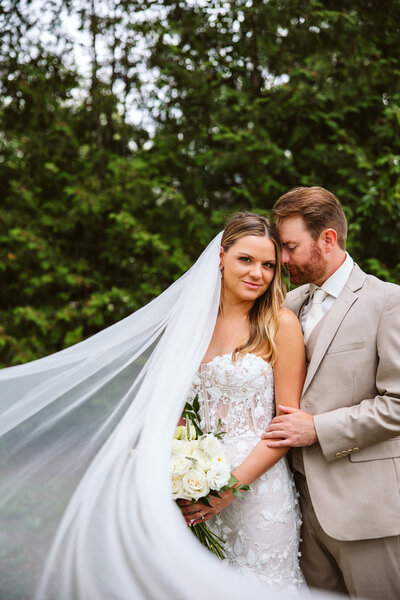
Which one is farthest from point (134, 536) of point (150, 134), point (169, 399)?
point (150, 134)

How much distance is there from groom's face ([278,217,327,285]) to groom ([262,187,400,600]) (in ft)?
0.57

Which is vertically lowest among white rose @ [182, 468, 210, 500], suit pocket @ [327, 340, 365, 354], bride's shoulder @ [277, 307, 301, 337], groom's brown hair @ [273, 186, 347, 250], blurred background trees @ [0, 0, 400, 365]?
white rose @ [182, 468, 210, 500]

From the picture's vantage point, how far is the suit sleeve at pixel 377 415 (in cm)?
246

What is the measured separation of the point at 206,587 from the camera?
1.62m

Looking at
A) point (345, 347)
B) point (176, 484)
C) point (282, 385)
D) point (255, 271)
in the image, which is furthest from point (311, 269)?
point (176, 484)

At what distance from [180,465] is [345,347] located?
0.97 metres

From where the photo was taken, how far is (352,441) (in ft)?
8.18

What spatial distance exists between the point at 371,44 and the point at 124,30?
8.53 feet

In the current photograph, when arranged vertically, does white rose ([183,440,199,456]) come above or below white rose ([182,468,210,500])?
above

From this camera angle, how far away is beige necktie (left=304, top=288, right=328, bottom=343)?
9.10ft

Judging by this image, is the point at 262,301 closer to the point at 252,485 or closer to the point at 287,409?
the point at 287,409

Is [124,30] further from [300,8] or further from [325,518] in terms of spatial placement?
[325,518]

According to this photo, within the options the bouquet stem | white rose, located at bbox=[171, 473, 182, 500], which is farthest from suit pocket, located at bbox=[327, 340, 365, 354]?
the bouquet stem

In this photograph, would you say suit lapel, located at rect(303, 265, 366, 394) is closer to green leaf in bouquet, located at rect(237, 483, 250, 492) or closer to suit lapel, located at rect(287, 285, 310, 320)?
suit lapel, located at rect(287, 285, 310, 320)
